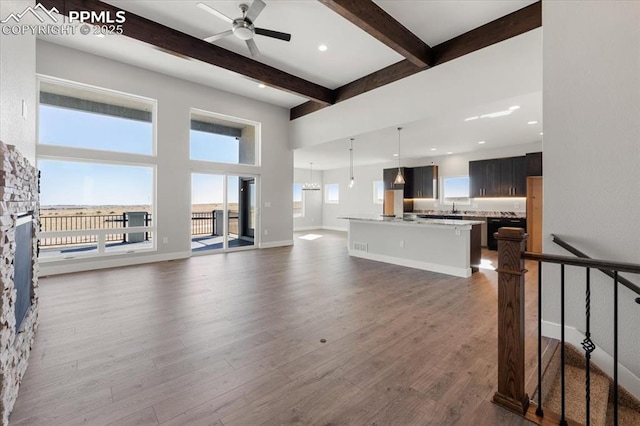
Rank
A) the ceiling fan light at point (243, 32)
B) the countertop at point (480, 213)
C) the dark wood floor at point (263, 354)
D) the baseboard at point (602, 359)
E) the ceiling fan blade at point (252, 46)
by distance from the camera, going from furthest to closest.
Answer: the countertop at point (480, 213) < the ceiling fan blade at point (252, 46) < the ceiling fan light at point (243, 32) < the baseboard at point (602, 359) < the dark wood floor at point (263, 354)

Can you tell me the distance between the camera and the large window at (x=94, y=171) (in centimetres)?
489

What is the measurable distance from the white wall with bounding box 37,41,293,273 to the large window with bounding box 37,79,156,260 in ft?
0.64

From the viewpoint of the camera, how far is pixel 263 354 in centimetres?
231

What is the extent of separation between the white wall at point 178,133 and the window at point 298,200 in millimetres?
4261

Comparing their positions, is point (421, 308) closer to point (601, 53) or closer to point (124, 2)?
point (601, 53)

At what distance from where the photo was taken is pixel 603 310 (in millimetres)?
2213

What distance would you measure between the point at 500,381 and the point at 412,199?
8584 millimetres

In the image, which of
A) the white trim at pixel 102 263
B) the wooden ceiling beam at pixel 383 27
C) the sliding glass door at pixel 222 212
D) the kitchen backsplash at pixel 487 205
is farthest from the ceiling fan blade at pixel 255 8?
the kitchen backsplash at pixel 487 205

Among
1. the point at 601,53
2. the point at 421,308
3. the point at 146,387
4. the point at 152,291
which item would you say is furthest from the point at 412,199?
the point at 146,387

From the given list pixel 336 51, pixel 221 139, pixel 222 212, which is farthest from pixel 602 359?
pixel 221 139

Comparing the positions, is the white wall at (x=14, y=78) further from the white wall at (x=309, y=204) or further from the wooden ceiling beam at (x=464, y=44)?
the white wall at (x=309, y=204)

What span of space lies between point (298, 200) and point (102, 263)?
26.7ft

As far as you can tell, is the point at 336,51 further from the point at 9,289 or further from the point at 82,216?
the point at 82,216

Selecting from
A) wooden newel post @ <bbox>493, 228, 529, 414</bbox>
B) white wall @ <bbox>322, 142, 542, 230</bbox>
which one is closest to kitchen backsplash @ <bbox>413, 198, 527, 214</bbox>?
white wall @ <bbox>322, 142, 542, 230</bbox>
